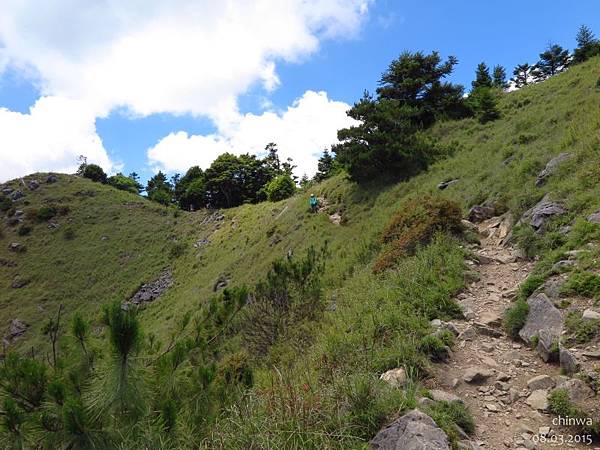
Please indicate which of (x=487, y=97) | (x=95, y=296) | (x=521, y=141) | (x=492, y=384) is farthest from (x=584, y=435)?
(x=95, y=296)

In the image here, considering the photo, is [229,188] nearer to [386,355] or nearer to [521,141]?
[521,141]

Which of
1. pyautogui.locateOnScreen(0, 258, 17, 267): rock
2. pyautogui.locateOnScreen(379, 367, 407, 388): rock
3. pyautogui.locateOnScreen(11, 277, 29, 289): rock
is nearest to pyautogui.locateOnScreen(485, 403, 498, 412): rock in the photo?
pyautogui.locateOnScreen(379, 367, 407, 388): rock

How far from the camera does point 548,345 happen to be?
4.60 meters

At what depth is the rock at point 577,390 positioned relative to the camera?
3715 mm

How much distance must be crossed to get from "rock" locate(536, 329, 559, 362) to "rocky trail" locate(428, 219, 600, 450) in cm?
8

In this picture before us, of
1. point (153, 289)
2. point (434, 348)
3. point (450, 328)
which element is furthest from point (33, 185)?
point (434, 348)

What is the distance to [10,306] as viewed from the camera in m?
36.6

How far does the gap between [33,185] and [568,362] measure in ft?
223

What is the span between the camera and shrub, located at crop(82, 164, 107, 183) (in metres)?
68.8

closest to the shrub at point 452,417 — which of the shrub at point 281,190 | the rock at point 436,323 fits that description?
the rock at point 436,323

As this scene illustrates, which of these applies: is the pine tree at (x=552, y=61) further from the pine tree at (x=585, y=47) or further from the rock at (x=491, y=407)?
the rock at (x=491, y=407)

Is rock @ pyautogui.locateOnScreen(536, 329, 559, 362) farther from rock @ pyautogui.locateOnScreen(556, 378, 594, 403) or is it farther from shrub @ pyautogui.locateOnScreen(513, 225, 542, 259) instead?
shrub @ pyautogui.locateOnScreen(513, 225, 542, 259)

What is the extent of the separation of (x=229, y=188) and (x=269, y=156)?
1087cm

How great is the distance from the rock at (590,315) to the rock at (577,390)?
0.96 meters
